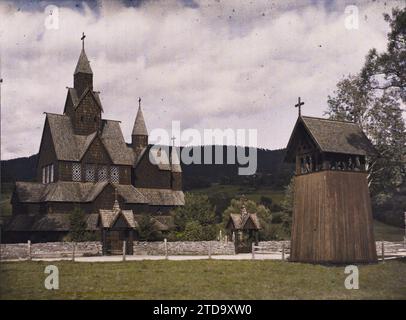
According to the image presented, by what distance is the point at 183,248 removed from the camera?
4928 centimetres

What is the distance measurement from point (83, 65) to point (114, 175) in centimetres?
1345

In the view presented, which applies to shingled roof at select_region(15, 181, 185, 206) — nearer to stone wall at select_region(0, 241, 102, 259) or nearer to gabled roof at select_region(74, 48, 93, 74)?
stone wall at select_region(0, 241, 102, 259)

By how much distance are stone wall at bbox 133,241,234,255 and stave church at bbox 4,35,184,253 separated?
327cm

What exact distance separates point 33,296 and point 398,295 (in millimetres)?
15371

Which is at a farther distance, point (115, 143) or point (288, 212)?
point (288, 212)

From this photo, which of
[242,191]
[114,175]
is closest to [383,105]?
[114,175]

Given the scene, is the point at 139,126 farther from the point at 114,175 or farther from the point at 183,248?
the point at 183,248

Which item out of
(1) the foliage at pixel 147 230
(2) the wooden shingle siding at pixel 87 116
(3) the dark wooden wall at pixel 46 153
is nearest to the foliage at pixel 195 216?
(1) the foliage at pixel 147 230

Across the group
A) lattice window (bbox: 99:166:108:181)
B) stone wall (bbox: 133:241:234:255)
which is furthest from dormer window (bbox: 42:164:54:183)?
stone wall (bbox: 133:241:234:255)

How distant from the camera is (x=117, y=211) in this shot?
1849 inches

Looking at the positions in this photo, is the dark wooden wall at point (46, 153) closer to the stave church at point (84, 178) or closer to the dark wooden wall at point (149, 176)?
the stave church at point (84, 178)

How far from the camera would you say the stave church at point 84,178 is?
5512cm

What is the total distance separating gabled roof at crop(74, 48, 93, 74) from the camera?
64.1m
